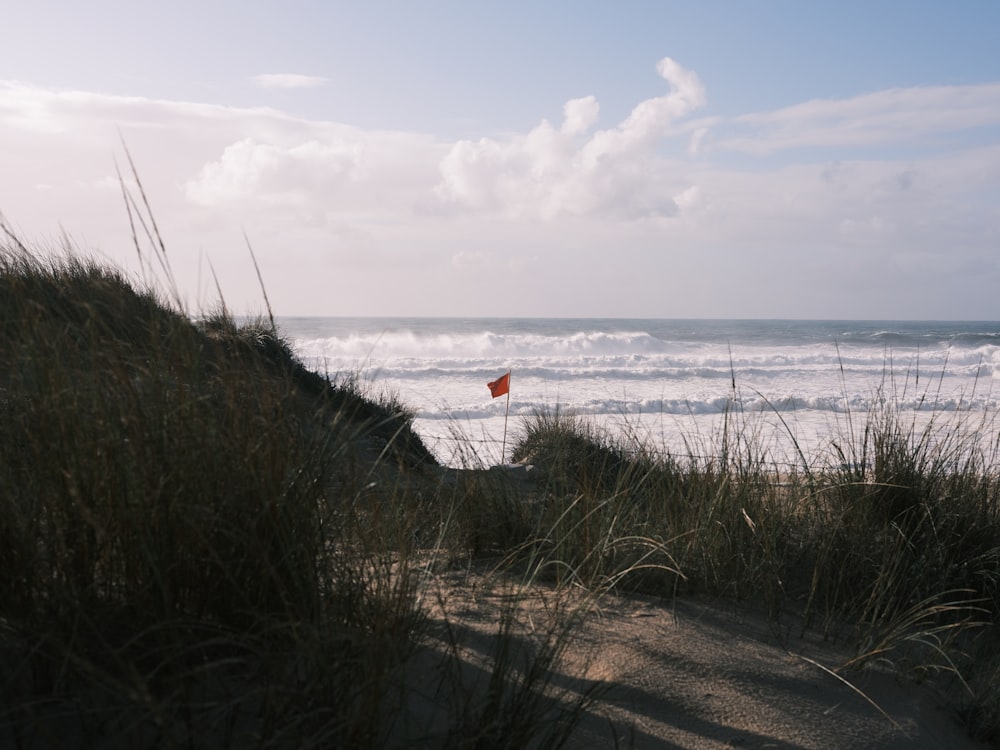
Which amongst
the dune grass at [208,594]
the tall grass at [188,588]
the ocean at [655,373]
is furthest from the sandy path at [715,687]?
the ocean at [655,373]

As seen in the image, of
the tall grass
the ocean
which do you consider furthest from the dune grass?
the ocean

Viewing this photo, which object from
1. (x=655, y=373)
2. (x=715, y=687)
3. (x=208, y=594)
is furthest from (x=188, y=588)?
(x=655, y=373)

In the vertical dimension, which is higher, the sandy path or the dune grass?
the dune grass

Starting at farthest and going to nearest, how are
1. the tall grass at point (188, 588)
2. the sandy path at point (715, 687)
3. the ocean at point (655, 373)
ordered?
the ocean at point (655, 373) → the sandy path at point (715, 687) → the tall grass at point (188, 588)

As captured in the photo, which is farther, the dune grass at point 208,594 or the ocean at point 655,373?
the ocean at point 655,373

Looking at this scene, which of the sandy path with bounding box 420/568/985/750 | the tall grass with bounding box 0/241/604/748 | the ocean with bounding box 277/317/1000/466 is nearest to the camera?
the tall grass with bounding box 0/241/604/748

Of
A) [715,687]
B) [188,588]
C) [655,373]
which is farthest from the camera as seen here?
[655,373]

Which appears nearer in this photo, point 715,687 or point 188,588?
point 188,588

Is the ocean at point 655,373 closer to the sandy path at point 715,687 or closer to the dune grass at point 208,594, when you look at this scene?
the sandy path at point 715,687

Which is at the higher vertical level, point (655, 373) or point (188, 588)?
point (188, 588)

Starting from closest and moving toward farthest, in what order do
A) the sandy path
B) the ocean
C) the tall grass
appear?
the tall grass, the sandy path, the ocean

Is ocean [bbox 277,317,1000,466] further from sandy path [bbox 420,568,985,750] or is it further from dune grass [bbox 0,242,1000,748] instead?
dune grass [bbox 0,242,1000,748]

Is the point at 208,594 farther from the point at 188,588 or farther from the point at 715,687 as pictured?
the point at 715,687

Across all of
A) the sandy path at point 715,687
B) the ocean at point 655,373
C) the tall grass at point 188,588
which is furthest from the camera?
the ocean at point 655,373
